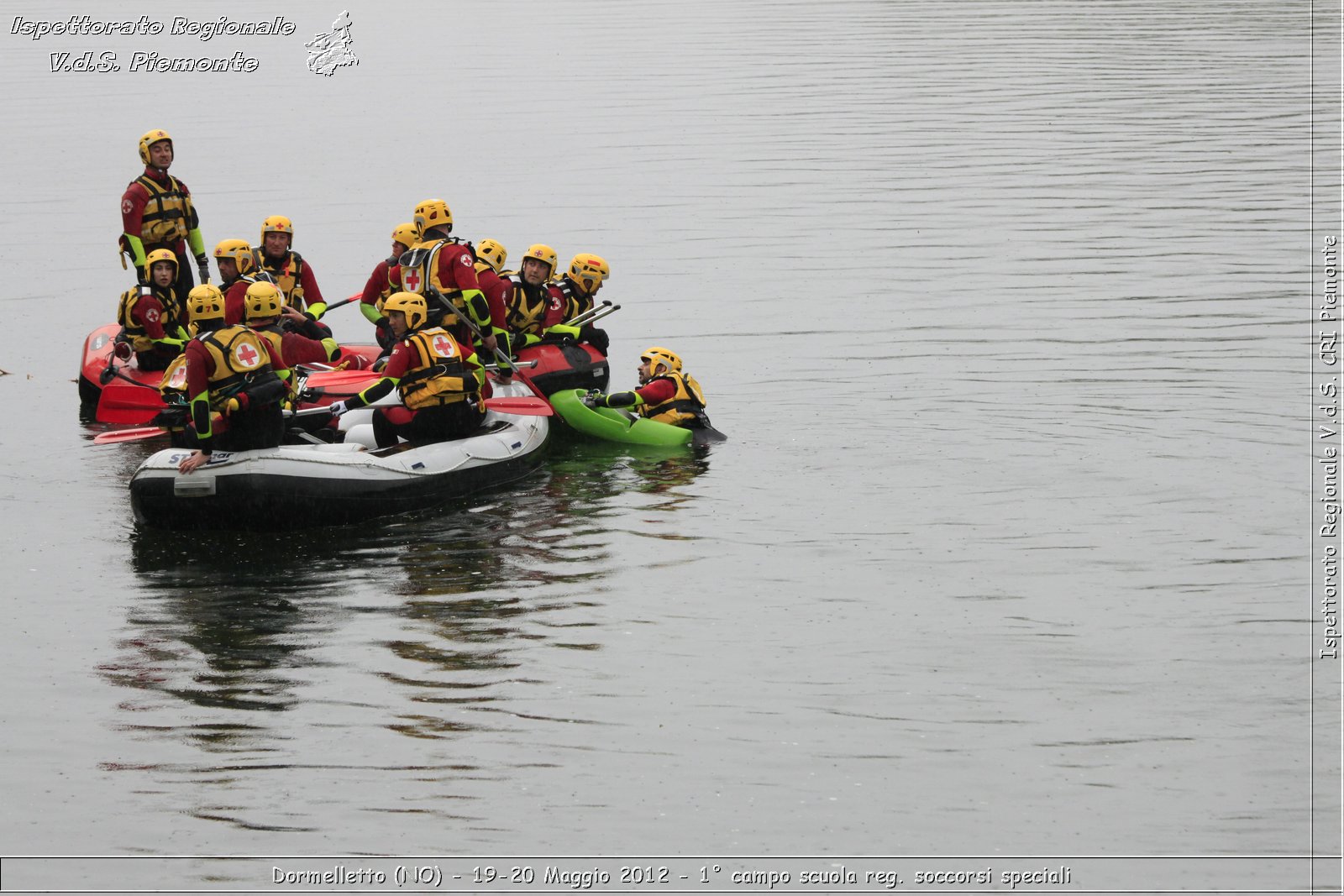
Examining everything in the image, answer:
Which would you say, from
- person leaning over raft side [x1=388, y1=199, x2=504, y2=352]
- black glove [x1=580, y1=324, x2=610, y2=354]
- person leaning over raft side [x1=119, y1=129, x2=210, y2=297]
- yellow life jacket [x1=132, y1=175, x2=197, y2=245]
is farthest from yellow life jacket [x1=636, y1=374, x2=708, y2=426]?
yellow life jacket [x1=132, y1=175, x2=197, y2=245]

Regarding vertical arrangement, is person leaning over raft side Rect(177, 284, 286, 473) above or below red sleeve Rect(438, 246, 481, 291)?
below

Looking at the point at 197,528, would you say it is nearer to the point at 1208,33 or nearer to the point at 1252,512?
the point at 1252,512

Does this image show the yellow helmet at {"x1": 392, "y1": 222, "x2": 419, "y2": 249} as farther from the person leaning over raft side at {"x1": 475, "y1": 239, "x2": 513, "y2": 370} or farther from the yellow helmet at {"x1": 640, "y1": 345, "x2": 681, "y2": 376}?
the yellow helmet at {"x1": 640, "y1": 345, "x2": 681, "y2": 376}

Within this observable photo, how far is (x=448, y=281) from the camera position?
51.8ft

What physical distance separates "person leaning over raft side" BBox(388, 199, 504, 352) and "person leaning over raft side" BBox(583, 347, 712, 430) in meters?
1.41

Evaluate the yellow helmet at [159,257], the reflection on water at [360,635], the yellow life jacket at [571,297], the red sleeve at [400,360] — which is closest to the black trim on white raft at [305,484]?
the reflection on water at [360,635]

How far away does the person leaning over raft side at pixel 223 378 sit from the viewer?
13.1 m

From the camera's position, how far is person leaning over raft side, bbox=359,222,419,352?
16.8 metres

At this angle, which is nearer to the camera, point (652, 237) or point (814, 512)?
point (814, 512)

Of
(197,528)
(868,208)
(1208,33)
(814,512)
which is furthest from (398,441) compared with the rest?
(1208,33)

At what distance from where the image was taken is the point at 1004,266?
24531 mm

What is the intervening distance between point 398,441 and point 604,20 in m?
49.8

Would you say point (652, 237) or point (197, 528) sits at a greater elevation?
point (652, 237)

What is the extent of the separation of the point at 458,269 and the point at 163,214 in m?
3.76
